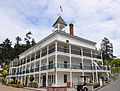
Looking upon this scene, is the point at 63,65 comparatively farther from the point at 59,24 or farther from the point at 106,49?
the point at 106,49

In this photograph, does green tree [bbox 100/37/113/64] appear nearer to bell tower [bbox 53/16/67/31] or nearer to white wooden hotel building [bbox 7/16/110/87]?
white wooden hotel building [bbox 7/16/110/87]

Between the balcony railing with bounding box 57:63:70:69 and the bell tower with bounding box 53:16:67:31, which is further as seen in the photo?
the bell tower with bounding box 53:16:67:31

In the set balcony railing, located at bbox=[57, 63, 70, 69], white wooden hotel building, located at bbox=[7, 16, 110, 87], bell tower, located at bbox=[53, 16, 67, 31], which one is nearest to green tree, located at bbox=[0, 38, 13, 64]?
white wooden hotel building, located at bbox=[7, 16, 110, 87]

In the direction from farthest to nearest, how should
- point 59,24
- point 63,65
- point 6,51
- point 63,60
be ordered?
point 6,51
point 59,24
point 63,60
point 63,65

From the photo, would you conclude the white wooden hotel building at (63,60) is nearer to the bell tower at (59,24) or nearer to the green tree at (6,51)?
the bell tower at (59,24)

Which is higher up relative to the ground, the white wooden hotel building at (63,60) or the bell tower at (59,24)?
the bell tower at (59,24)

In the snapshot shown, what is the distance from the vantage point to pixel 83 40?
90.4ft

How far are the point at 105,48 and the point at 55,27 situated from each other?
37521 millimetres

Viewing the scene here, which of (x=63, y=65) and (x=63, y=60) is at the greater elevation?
(x=63, y=60)

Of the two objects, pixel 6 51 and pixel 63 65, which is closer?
pixel 63 65

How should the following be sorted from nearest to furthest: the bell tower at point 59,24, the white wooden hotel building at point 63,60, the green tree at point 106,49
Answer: the white wooden hotel building at point 63,60, the bell tower at point 59,24, the green tree at point 106,49

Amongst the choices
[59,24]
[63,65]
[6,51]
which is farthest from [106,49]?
[6,51]

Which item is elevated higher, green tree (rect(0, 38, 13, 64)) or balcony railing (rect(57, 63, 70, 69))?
green tree (rect(0, 38, 13, 64))

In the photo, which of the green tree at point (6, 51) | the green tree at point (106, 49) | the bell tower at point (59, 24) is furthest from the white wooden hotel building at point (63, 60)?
the green tree at point (6, 51)
